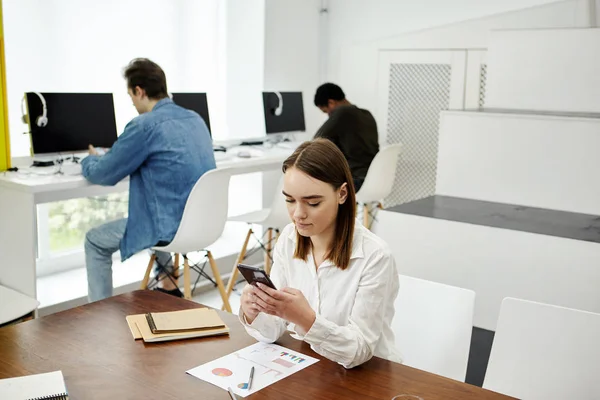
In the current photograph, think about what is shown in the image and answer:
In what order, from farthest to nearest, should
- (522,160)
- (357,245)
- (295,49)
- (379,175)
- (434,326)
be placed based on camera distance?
(295,49) → (379,175) → (522,160) → (434,326) → (357,245)

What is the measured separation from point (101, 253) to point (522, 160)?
185 centimetres

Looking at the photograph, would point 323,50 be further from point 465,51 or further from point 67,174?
point 67,174

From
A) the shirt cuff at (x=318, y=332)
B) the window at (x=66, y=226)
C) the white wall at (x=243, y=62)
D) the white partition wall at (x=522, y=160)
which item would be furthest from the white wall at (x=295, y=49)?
the shirt cuff at (x=318, y=332)

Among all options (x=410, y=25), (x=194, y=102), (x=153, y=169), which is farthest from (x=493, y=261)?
(x=410, y=25)

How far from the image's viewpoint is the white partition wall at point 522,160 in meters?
2.60

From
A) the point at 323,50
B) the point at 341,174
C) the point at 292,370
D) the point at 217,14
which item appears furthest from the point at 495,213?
the point at 323,50

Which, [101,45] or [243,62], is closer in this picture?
[101,45]

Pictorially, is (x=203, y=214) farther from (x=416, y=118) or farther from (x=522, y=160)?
(x=416, y=118)

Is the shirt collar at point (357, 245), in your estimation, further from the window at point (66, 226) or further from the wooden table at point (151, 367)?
the window at point (66, 226)

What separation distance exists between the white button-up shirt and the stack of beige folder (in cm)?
9

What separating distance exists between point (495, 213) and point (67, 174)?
1884mm

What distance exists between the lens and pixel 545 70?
296cm

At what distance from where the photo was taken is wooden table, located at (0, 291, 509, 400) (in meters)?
1.38

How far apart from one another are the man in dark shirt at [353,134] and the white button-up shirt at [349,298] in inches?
104
